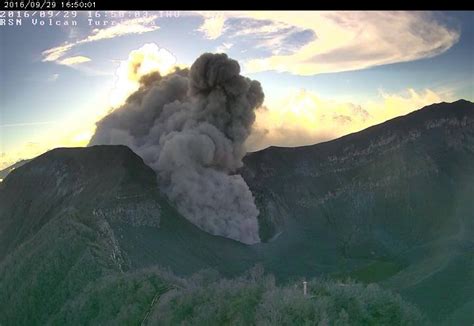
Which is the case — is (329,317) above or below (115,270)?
above

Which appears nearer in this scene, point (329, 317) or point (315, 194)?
point (329, 317)

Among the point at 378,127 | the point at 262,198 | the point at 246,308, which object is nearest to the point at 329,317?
the point at 246,308

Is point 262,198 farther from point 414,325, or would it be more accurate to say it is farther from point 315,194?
point 414,325

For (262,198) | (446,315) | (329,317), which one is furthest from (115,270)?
(262,198)

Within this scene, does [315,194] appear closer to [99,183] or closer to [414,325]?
[99,183]
